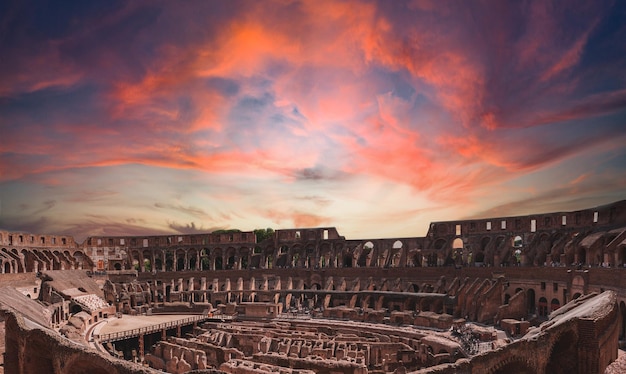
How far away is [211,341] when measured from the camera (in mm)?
33906

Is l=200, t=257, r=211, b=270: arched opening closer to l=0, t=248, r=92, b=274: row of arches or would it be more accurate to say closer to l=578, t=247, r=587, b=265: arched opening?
l=0, t=248, r=92, b=274: row of arches

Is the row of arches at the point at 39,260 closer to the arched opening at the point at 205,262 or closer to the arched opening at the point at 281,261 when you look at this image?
the arched opening at the point at 205,262

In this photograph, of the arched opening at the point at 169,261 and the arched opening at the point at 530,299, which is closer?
the arched opening at the point at 530,299

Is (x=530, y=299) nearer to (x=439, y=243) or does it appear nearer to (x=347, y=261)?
(x=439, y=243)

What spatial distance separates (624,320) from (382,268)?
27.0 meters

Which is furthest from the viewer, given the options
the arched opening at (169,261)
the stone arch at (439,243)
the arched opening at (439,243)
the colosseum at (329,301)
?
the arched opening at (169,261)

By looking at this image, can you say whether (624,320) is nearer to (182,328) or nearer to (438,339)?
(438,339)

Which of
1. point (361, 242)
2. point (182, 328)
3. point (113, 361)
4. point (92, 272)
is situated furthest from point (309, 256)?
point (113, 361)

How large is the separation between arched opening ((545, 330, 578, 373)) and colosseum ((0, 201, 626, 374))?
0.19 ft

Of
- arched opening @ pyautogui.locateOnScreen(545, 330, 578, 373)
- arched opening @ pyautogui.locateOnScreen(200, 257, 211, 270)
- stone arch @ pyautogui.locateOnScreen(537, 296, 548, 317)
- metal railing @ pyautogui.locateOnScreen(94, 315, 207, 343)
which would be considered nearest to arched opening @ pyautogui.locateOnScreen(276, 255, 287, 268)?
arched opening @ pyautogui.locateOnScreen(200, 257, 211, 270)

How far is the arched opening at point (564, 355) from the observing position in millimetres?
18844

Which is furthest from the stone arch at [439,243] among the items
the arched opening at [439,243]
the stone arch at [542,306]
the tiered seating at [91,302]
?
the tiered seating at [91,302]

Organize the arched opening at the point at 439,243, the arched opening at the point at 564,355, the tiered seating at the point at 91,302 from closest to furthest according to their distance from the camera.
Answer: the arched opening at the point at 564,355 → the tiered seating at the point at 91,302 → the arched opening at the point at 439,243

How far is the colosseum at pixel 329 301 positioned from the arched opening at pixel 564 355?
6 centimetres
